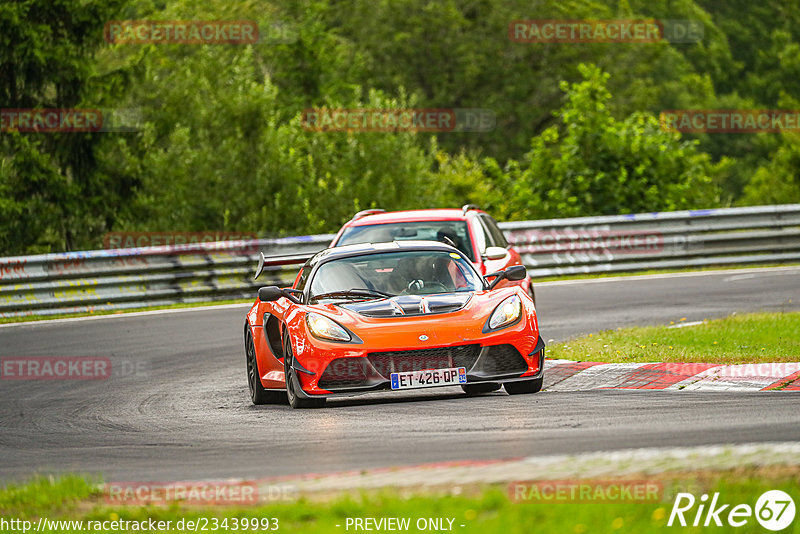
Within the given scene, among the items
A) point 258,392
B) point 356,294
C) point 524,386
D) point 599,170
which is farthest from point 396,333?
point 599,170

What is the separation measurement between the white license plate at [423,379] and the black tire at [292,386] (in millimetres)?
853

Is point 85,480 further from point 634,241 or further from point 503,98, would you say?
point 503,98

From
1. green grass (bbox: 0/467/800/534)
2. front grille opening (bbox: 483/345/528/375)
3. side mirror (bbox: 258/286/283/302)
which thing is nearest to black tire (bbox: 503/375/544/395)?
front grille opening (bbox: 483/345/528/375)

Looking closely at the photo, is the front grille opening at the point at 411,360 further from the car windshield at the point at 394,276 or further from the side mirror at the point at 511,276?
the side mirror at the point at 511,276

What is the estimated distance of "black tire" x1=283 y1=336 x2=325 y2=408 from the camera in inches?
410

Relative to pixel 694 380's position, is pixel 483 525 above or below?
above

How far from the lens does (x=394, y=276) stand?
1130 cm

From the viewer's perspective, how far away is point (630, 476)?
240 inches

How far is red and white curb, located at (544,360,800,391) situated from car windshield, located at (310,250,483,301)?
1.28m

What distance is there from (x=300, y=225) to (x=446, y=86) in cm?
3157

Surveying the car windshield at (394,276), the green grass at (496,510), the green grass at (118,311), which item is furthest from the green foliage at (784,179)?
the green grass at (496,510)

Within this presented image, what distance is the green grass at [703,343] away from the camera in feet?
39.4

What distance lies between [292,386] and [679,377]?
10.8 ft

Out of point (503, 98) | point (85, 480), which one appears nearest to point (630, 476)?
point (85, 480)
